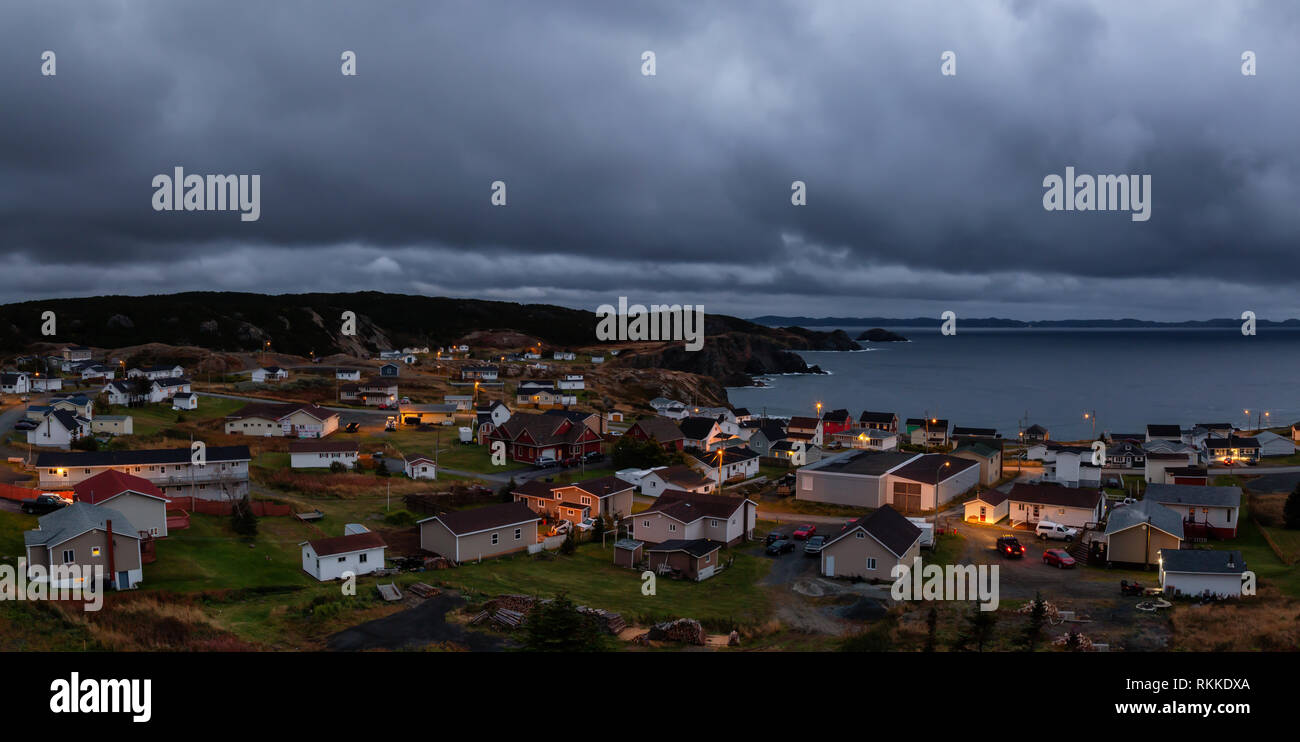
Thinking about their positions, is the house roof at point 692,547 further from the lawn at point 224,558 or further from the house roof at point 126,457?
the house roof at point 126,457

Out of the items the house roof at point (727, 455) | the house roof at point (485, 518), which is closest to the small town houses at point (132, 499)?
the house roof at point (485, 518)

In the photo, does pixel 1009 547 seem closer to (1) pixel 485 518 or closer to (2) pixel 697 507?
(2) pixel 697 507

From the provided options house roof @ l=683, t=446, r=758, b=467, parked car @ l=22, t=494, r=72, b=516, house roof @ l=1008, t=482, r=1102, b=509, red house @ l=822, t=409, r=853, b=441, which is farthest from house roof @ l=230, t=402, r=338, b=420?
house roof @ l=1008, t=482, r=1102, b=509

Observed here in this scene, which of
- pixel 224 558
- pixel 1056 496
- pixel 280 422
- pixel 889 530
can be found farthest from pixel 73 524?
pixel 1056 496

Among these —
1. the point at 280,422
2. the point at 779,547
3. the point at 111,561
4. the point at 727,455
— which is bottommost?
the point at 779,547
